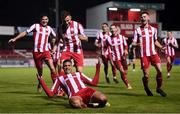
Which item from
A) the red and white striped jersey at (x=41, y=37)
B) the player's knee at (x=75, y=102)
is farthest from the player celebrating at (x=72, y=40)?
the player's knee at (x=75, y=102)

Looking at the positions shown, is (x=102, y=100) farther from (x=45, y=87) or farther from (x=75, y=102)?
(x=45, y=87)

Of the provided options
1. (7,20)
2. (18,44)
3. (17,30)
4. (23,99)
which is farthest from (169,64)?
(7,20)

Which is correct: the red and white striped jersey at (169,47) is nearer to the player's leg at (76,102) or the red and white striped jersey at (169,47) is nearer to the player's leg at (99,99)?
the player's leg at (99,99)

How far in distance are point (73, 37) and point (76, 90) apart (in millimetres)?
3190

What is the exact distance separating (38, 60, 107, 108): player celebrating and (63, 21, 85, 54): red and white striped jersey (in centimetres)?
276

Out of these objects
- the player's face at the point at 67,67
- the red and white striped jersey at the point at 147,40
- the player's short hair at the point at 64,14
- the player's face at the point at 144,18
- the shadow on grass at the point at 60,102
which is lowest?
the shadow on grass at the point at 60,102

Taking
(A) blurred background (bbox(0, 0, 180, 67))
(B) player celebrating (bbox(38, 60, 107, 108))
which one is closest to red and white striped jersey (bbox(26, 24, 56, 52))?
(B) player celebrating (bbox(38, 60, 107, 108))

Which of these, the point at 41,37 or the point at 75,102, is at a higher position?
the point at 41,37

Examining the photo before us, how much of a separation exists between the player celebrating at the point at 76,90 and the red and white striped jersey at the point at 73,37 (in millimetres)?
2759

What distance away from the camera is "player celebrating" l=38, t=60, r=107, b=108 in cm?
930

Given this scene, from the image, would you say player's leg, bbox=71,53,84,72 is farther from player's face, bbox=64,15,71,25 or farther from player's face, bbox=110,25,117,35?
player's face, bbox=110,25,117,35

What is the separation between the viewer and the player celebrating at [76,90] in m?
9.30

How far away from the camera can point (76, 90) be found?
31.3 ft

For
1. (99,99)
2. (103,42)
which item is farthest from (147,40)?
(103,42)
